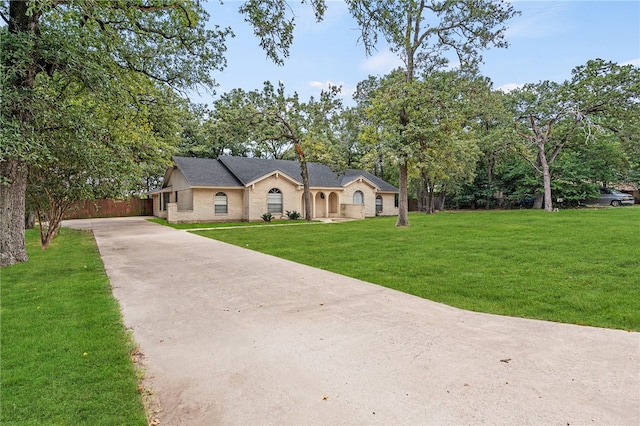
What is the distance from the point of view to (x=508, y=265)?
682 centimetres

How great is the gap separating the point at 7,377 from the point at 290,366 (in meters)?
2.28

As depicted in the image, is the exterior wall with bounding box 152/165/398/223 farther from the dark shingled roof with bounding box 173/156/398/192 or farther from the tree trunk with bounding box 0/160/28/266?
the tree trunk with bounding box 0/160/28/266

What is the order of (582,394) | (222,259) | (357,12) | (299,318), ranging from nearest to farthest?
(582,394), (299,318), (357,12), (222,259)

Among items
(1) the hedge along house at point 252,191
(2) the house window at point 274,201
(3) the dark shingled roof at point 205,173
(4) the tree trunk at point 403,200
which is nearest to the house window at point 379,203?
(1) the hedge along house at point 252,191

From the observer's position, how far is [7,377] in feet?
8.93

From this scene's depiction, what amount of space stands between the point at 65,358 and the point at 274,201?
66.5 ft

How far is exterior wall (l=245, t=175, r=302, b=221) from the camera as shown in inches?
874

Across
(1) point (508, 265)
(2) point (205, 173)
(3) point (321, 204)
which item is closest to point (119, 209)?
(2) point (205, 173)

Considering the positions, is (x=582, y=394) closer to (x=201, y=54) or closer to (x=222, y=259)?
(x=222, y=259)

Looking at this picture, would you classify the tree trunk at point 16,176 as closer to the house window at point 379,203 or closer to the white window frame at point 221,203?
the white window frame at point 221,203

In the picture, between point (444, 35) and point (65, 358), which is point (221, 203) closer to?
point (444, 35)

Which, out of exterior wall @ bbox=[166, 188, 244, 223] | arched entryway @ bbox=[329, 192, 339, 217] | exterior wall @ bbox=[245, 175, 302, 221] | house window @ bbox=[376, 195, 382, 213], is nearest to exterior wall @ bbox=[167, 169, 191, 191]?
exterior wall @ bbox=[166, 188, 244, 223]

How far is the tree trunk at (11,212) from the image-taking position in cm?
750

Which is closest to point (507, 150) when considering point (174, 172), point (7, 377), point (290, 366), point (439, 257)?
point (439, 257)
